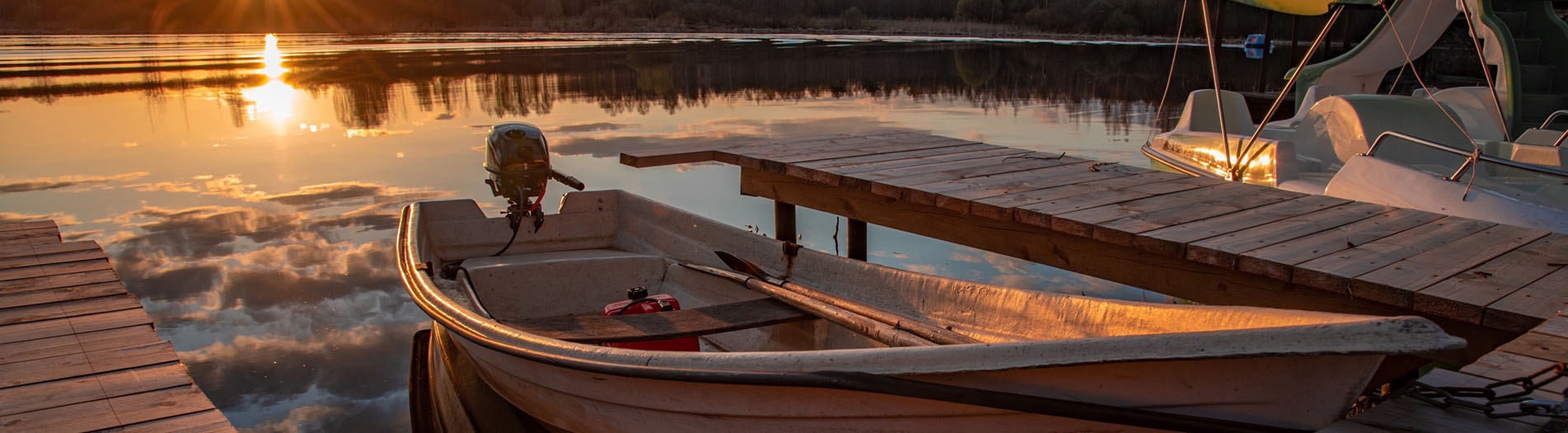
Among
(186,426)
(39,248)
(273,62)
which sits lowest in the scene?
(186,426)

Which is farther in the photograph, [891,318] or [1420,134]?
[1420,134]

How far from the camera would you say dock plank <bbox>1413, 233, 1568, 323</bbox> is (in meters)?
3.37

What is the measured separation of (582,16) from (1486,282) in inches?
1719

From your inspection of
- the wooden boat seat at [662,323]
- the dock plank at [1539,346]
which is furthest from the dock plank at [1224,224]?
the wooden boat seat at [662,323]

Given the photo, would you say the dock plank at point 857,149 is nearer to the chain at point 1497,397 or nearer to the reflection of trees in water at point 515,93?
the chain at point 1497,397

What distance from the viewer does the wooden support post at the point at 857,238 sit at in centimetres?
700

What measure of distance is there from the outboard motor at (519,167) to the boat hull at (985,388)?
201 cm

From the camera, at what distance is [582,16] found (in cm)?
4481

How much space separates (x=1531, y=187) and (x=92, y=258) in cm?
827

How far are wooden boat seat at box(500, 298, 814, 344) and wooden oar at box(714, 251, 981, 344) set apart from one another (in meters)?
0.15

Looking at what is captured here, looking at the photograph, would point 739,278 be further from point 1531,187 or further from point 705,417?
point 1531,187

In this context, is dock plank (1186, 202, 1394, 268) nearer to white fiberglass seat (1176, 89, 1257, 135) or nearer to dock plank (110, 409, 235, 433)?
dock plank (110, 409, 235, 433)

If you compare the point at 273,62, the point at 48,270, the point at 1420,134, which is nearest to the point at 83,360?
the point at 48,270

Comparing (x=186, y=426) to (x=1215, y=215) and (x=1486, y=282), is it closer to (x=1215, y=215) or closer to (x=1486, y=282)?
(x=1215, y=215)
